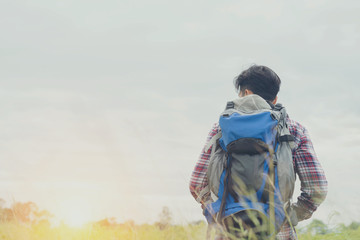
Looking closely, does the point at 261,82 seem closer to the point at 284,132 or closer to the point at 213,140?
the point at 284,132

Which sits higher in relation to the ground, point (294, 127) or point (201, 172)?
point (294, 127)

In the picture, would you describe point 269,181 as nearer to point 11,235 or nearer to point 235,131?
point 235,131

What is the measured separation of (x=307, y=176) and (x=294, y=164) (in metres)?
0.14

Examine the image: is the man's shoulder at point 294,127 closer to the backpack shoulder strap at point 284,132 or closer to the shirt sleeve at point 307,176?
the shirt sleeve at point 307,176

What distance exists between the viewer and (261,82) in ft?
10.7

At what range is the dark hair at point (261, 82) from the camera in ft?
10.7

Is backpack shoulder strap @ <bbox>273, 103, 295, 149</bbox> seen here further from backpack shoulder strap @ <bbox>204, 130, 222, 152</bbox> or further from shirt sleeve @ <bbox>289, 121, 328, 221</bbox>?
backpack shoulder strap @ <bbox>204, 130, 222, 152</bbox>

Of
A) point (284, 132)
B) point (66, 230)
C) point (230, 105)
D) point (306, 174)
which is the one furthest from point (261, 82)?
point (66, 230)

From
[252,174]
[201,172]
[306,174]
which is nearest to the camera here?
[252,174]

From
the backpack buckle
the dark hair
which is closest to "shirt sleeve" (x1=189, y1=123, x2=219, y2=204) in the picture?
the backpack buckle

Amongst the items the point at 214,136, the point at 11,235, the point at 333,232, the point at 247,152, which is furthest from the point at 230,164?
the point at 11,235

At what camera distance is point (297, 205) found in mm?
3145

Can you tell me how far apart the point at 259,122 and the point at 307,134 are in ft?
1.98

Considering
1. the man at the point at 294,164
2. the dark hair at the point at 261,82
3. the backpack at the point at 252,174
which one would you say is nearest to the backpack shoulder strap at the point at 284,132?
the backpack at the point at 252,174
